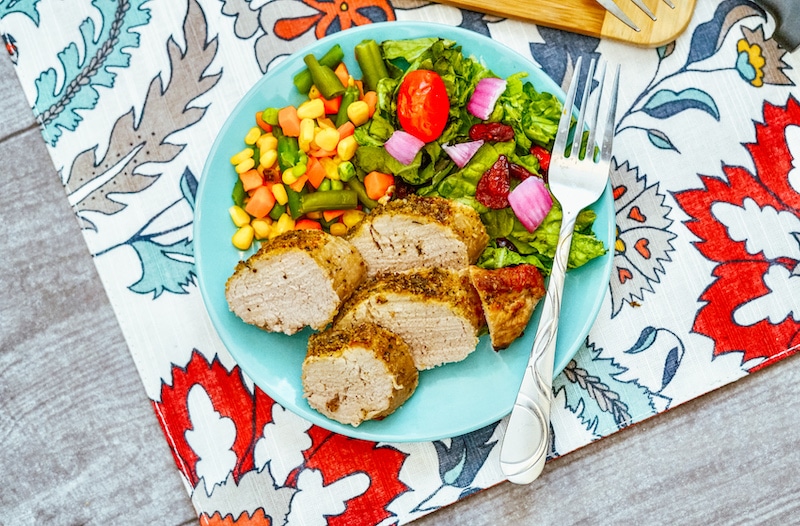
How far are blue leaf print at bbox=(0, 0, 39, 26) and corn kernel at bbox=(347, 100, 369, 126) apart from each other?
1.48 metres

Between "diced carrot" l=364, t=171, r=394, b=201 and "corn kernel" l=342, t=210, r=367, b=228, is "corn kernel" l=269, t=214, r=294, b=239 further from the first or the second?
"diced carrot" l=364, t=171, r=394, b=201

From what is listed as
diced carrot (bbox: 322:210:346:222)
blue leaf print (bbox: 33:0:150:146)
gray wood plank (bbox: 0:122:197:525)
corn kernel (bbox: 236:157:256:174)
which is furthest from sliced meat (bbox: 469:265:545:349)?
blue leaf print (bbox: 33:0:150:146)

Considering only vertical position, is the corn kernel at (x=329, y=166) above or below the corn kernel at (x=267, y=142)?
below

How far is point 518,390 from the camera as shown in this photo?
8.68 feet

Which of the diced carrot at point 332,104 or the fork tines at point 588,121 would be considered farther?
the diced carrot at point 332,104

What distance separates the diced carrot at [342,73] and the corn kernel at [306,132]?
22cm

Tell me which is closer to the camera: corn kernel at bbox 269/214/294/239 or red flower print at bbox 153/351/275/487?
corn kernel at bbox 269/214/294/239

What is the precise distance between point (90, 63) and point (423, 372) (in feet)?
6.42

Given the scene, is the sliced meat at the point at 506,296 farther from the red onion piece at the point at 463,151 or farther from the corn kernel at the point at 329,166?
the corn kernel at the point at 329,166

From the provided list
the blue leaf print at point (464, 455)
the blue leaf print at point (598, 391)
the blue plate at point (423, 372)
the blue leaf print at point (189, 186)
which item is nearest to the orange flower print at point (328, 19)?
the blue plate at point (423, 372)

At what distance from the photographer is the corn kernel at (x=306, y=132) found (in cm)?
269

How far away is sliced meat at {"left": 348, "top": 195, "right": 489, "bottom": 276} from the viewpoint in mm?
2549

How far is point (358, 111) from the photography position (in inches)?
107

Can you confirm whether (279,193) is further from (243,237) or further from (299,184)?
(243,237)
